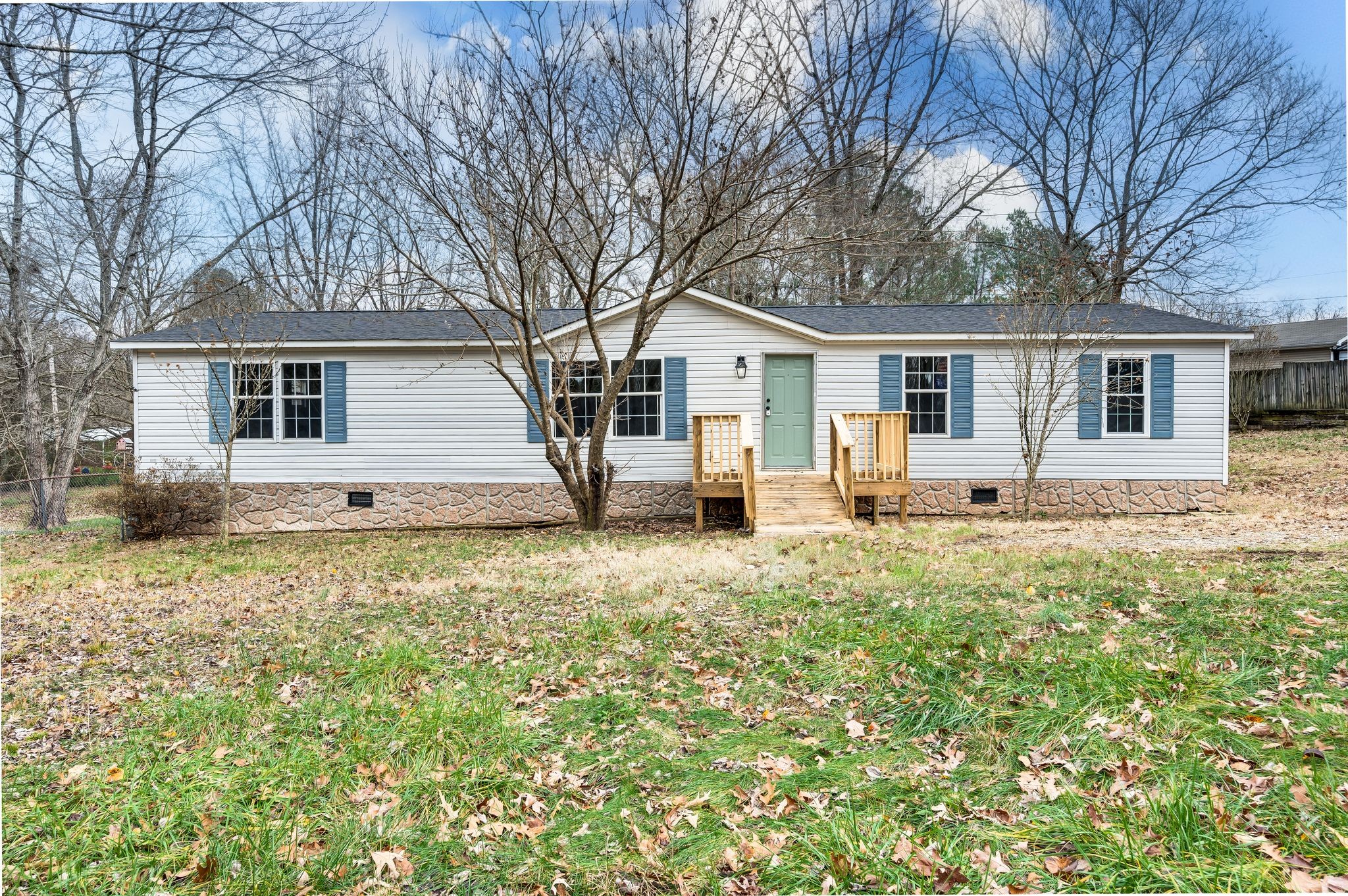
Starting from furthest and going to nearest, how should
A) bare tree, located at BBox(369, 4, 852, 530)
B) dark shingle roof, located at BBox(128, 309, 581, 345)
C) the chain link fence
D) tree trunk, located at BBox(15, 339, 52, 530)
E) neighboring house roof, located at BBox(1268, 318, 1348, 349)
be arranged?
neighboring house roof, located at BBox(1268, 318, 1348, 349) < tree trunk, located at BBox(15, 339, 52, 530) < the chain link fence < dark shingle roof, located at BBox(128, 309, 581, 345) < bare tree, located at BBox(369, 4, 852, 530)

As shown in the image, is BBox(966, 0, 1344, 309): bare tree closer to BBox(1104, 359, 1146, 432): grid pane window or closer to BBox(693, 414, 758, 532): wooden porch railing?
BBox(1104, 359, 1146, 432): grid pane window

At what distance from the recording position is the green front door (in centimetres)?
1252

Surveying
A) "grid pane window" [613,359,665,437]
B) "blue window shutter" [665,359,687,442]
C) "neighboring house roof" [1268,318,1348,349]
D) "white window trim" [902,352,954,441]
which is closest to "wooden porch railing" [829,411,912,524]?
"white window trim" [902,352,954,441]

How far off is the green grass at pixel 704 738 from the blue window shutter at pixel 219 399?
6692 millimetres

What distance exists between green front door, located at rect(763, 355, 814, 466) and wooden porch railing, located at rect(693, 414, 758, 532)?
51 cm

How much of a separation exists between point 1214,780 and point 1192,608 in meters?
2.48

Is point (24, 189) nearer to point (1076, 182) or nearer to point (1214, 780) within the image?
point (1214, 780)

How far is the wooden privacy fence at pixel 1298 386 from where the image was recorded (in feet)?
63.3

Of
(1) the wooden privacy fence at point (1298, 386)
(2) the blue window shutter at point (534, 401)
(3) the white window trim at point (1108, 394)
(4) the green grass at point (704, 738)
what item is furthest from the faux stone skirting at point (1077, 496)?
(1) the wooden privacy fence at point (1298, 386)

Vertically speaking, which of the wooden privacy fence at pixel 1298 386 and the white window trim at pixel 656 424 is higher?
the wooden privacy fence at pixel 1298 386

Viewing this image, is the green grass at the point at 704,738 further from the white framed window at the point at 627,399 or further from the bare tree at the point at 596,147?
the white framed window at the point at 627,399

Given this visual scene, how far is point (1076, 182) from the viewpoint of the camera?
19469 millimetres

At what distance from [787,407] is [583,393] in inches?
133

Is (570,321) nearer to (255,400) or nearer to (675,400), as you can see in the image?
(675,400)
